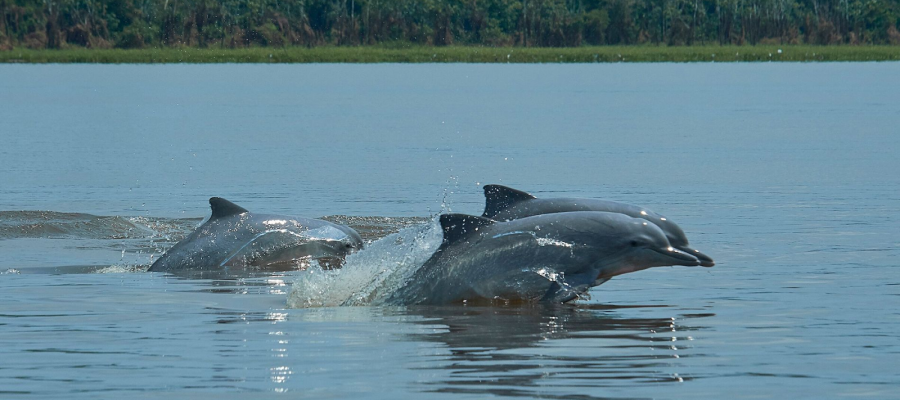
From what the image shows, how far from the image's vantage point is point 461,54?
4033 inches

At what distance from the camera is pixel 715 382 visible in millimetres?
9484

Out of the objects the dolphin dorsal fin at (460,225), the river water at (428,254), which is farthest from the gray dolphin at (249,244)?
the dolphin dorsal fin at (460,225)

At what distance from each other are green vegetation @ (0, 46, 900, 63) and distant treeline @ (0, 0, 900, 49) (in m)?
2.41

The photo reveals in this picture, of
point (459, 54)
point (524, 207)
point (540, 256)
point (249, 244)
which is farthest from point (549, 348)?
point (459, 54)

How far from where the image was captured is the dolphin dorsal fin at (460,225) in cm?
1230

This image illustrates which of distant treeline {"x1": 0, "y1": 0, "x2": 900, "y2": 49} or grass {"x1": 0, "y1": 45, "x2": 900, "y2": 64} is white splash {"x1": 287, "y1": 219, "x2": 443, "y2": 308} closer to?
grass {"x1": 0, "y1": 45, "x2": 900, "y2": 64}

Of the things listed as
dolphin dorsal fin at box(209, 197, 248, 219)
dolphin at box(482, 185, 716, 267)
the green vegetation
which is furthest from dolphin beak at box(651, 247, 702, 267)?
the green vegetation

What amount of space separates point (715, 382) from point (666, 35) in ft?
347

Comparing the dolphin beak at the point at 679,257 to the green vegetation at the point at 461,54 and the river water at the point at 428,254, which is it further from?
the green vegetation at the point at 461,54

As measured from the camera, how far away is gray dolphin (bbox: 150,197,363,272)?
616 inches

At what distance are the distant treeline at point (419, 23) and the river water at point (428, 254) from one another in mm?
58531

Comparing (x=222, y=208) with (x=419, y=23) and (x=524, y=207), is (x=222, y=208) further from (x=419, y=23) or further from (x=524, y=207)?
(x=419, y=23)

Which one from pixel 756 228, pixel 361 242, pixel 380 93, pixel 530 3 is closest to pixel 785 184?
pixel 756 228

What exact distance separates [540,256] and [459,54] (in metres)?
90.3
